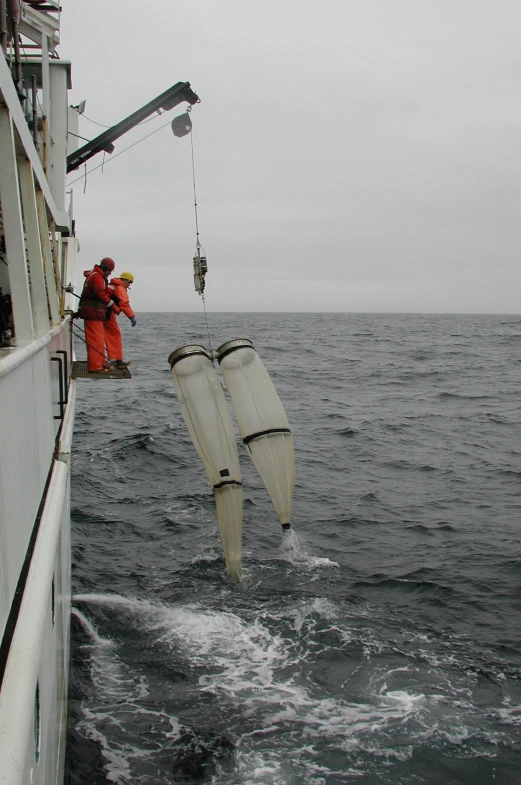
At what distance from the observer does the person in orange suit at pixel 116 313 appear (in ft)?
31.5

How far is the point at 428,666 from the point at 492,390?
83.9 feet

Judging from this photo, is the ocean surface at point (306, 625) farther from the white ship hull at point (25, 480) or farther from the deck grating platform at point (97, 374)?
the deck grating platform at point (97, 374)

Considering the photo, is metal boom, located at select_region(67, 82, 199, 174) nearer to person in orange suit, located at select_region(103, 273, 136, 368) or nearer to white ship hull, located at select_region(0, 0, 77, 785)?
person in orange suit, located at select_region(103, 273, 136, 368)

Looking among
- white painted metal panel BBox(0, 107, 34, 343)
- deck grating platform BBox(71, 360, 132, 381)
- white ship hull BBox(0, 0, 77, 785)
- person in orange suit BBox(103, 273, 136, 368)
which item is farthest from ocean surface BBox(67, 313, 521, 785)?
white painted metal panel BBox(0, 107, 34, 343)

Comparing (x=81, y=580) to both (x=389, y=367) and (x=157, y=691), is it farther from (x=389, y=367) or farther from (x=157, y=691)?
(x=389, y=367)

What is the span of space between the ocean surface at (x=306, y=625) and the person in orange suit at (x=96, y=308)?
3.35m

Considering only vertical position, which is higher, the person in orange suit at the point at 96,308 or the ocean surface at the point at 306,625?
the person in orange suit at the point at 96,308

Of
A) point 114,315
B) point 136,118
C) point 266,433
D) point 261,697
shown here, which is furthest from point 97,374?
point 136,118

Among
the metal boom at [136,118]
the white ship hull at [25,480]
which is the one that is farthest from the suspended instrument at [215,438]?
the metal boom at [136,118]

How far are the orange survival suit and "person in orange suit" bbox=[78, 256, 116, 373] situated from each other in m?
0.10

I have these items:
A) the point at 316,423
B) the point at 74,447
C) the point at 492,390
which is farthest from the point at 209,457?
the point at 492,390

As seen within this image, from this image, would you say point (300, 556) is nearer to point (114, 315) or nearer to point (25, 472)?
point (114, 315)

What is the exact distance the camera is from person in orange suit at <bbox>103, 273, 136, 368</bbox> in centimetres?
959

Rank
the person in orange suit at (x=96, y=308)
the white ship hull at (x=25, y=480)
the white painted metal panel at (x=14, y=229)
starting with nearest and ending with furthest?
the white ship hull at (x=25, y=480), the white painted metal panel at (x=14, y=229), the person in orange suit at (x=96, y=308)
